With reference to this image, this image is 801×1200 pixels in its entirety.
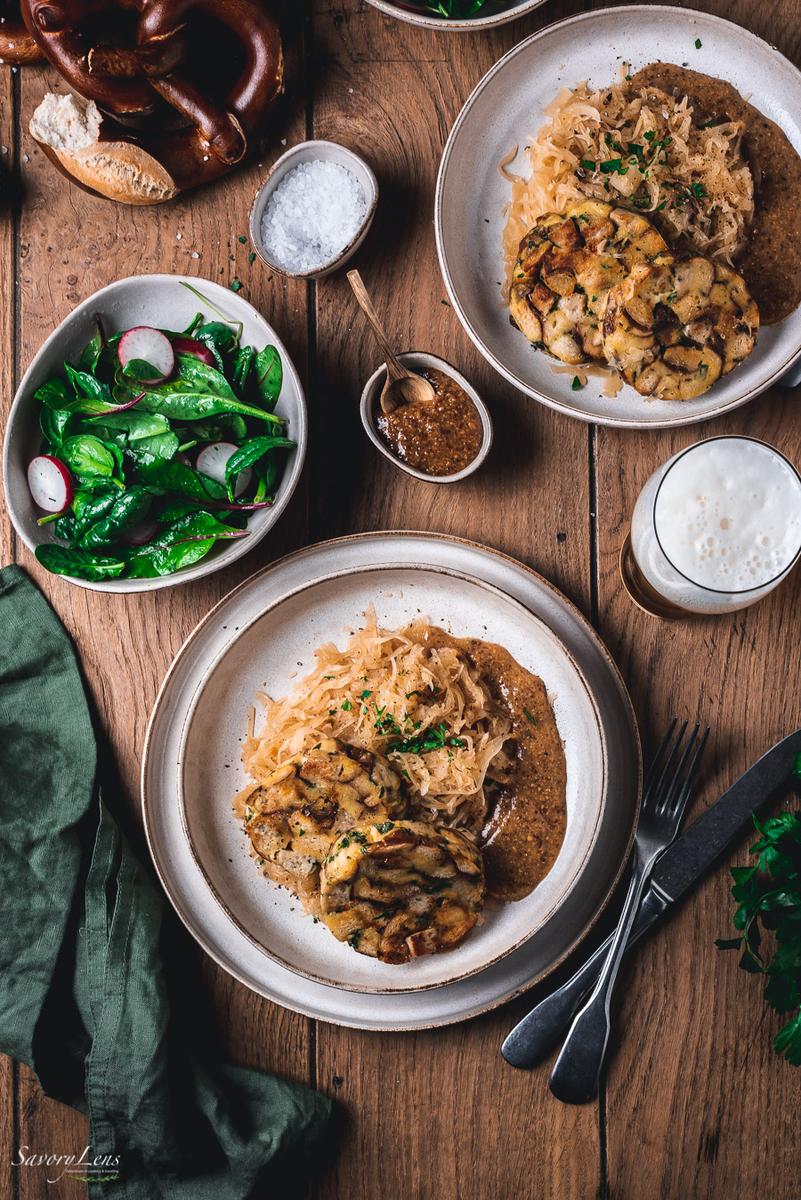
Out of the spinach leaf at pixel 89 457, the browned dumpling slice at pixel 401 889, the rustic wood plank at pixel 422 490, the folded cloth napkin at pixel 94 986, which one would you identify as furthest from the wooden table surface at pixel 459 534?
the browned dumpling slice at pixel 401 889

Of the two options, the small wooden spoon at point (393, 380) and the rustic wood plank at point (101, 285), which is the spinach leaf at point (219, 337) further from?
the small wooden spoon at point (393, 380)

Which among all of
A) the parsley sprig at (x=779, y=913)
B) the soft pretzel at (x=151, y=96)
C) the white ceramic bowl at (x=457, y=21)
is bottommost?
the parsley sprig at (x=779, y=913)

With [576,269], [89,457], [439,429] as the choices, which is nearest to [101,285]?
[89,457]

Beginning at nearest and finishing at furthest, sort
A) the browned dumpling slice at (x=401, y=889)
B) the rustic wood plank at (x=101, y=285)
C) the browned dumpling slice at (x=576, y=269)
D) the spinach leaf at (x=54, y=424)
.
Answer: the browned dumpling slice at (x=401, y=889)
the browned dumpling slice at (x=576, y=269)
the spinach leaf at (x=54, y=424)
the rustic wood plank at (x=101, y=285)

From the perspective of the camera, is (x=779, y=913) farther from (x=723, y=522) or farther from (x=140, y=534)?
(x=140, y=534)

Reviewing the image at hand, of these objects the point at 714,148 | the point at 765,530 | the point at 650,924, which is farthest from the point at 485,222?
the point at 650,924

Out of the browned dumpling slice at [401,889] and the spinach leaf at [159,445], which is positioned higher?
the spinach leaf at [159,445]

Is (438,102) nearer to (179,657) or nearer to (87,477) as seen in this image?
(87,477)

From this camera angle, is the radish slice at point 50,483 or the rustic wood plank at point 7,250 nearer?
the radish slice at point 50,483

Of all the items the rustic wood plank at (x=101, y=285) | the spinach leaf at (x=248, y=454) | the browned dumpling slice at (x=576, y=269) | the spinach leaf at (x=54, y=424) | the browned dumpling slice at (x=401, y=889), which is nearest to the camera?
the browned dumpling slice at (x=401, y=889)
